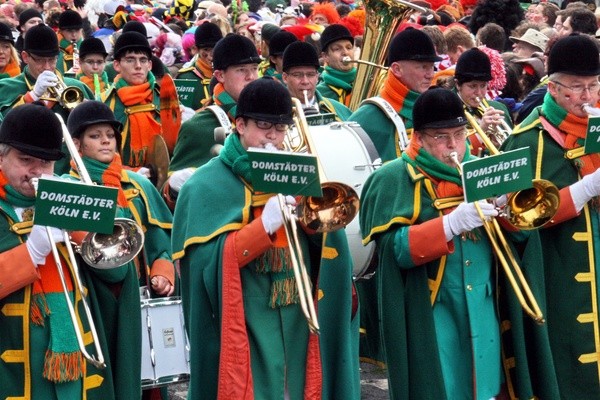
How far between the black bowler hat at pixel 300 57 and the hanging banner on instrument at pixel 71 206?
4.30 m

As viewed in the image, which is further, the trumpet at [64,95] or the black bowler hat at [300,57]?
the trumpet at [64,95]

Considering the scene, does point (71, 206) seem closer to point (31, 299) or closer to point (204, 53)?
point (31, 299)

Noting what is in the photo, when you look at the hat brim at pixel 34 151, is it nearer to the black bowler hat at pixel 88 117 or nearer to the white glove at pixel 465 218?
the black bowler hat at pixel 88 117

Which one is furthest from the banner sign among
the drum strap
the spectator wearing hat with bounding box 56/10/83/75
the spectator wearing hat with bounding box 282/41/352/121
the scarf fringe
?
the spectator wearing hat with bounding box 56/10/83/75

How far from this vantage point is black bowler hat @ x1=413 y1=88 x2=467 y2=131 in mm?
7113

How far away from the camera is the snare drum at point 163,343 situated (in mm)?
7438

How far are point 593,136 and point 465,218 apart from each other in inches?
37.4

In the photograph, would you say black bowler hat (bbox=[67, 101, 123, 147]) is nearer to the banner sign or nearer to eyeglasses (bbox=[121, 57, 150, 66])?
the banner sign

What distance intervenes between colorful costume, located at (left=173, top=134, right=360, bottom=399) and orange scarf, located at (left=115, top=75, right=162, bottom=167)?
3657mm

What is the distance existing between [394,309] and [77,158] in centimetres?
171

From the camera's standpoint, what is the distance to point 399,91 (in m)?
9.46

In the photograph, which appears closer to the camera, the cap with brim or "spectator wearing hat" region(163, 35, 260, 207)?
"spectator wearing hat" region(163, 35, 260, 207)

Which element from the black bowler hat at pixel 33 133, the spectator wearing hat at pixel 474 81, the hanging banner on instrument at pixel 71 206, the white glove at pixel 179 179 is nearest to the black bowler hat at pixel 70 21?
the spectator wearing hat at pixel 474 81

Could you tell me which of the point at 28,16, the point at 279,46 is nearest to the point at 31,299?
the point at 279,46
